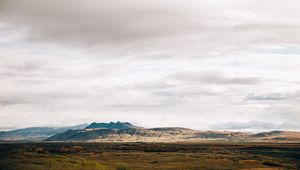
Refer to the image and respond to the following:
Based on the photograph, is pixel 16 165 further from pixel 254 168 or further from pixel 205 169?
pixel 254 168

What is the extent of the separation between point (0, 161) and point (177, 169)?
131ft

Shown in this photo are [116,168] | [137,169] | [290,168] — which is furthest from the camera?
[290,168]

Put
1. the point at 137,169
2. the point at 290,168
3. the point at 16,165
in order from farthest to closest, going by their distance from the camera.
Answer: the point at 290,168 < the point at 137,169 < the point at 16,165

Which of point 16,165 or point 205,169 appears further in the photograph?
point 205,169

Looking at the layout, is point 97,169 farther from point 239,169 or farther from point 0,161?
point 239,169

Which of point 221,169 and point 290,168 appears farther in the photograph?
point 290,168

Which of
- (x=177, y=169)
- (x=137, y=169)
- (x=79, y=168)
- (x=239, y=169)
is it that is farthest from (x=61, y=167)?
(x=239, y=169)

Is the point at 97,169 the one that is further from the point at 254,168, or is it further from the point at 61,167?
the point at 254,168

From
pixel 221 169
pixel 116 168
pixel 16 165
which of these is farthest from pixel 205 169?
pixel 16 165

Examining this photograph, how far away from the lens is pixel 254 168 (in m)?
95.6

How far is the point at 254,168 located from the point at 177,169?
19.3m

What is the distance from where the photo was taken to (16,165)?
70812 mm

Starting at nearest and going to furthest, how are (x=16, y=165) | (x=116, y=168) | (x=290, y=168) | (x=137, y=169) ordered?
(x=16, y=165)
(x=116, y=168)
(x=137, y=169)
(x=290, y=168)

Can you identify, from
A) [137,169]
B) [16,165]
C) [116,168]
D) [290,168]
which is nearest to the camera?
[16,165]
